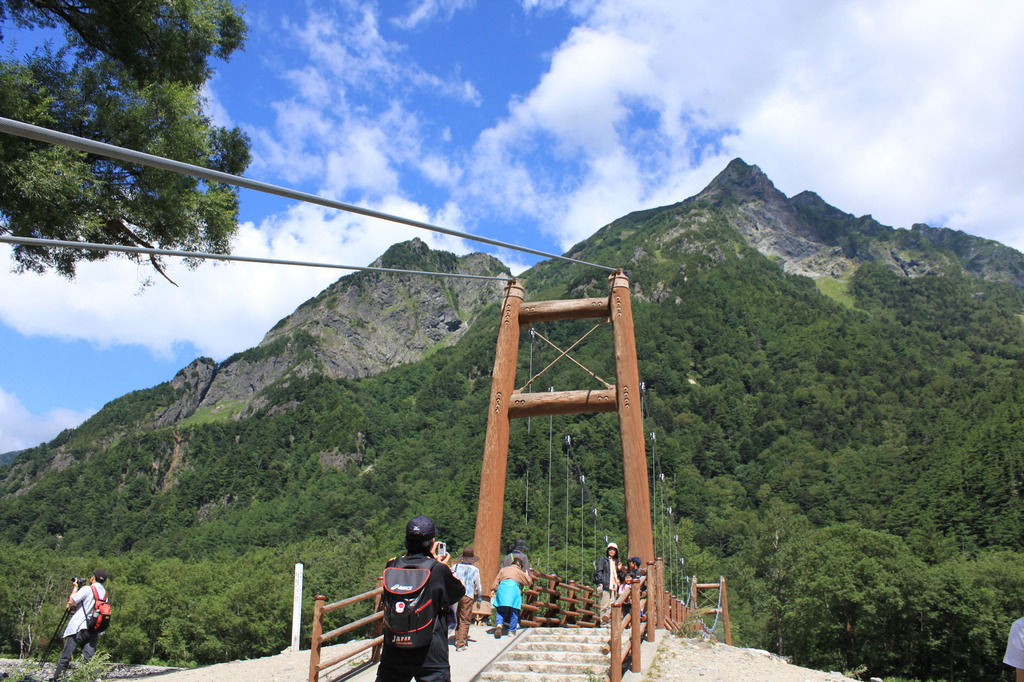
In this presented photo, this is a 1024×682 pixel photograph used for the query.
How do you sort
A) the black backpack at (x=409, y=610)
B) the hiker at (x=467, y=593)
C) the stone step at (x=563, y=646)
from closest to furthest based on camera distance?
the black backpack at (x=409, y=610) < the stone step at (x=563, y=646) < the hiker at (x=467, y=593)

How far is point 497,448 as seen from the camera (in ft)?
32.1

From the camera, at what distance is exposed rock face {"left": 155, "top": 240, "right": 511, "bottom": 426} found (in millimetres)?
145750

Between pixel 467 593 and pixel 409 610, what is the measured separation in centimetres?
426

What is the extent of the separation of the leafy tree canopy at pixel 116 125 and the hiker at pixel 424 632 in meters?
5.00

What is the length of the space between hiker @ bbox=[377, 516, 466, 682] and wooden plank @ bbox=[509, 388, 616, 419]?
6.51 meters

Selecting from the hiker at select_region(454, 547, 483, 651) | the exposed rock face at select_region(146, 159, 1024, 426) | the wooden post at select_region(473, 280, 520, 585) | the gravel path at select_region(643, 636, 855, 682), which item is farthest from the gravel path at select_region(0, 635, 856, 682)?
the exposed rock face at select_region(146, 159, 1024, 426)

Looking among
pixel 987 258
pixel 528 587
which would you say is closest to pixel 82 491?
pixel 528 587

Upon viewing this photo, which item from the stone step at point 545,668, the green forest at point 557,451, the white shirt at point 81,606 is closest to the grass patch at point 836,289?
the green forest at point 557,451

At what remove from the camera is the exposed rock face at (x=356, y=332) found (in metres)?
146

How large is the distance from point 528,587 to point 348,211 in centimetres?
595

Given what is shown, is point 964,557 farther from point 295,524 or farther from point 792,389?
point 295,524

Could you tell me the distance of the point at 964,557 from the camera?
4088cm

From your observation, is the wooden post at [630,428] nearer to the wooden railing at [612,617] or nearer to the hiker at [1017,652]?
the wooden railing at [612,617]

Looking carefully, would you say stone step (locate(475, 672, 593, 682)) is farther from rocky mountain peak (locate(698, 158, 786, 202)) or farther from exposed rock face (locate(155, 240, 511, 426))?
rocky mountain peak (locate(698, 158, 786, 202))
